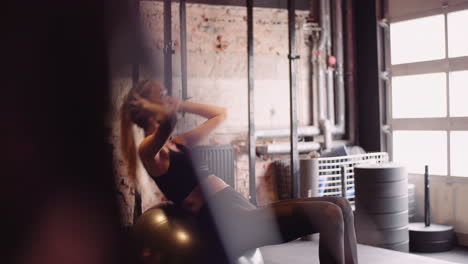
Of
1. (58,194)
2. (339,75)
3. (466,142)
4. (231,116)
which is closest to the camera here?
(58,194)

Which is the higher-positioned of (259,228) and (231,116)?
(231,116)

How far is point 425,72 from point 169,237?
11.7 feet

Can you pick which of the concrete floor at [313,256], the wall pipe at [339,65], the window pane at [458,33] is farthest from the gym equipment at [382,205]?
the wall pipe at [339,65]

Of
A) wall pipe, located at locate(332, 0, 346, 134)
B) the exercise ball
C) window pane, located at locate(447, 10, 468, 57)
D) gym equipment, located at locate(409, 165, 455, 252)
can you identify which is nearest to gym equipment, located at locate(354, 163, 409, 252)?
gym equipment, located at locate(409, 165, 455, 252)

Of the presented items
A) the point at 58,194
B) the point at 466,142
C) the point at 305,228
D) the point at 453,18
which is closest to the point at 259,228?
the point at 305,228

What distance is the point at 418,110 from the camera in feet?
16.8

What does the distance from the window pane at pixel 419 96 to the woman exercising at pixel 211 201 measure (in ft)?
9.72

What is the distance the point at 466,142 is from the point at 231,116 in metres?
2.21

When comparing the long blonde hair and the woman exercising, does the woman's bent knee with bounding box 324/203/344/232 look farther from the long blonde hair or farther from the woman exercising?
the long blonde hair

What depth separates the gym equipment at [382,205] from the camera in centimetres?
366

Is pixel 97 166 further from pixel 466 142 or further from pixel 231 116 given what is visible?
pixel 466 142

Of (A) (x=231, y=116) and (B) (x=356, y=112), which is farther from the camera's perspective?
(B) (x=356, y=112)

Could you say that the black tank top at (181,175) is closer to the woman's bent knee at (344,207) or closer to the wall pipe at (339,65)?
the woman's bent knee at (344,207)

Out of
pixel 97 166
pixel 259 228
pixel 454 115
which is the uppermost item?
pixel 454 115
